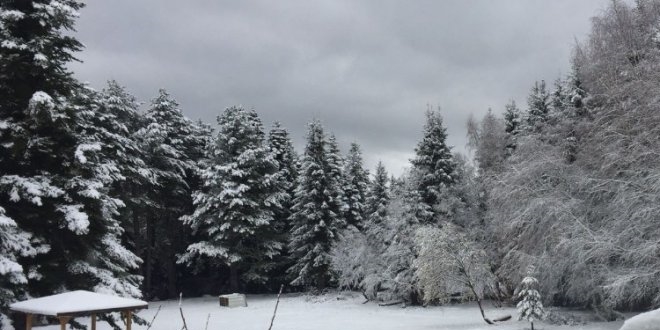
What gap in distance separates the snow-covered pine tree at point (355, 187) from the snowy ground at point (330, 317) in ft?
22.7

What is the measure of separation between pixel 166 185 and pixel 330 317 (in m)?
17.5

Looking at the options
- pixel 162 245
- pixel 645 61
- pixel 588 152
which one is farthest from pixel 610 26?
pixel 162 245

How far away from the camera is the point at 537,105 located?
32.8 meters

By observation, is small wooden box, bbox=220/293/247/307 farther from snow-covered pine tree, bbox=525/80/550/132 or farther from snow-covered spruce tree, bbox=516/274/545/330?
snow-covered pine tree, bbox=525/80/550/132

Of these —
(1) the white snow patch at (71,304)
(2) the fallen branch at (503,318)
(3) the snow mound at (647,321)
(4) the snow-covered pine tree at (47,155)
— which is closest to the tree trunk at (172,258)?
(4) the snow-covered pine tree at (47,155)

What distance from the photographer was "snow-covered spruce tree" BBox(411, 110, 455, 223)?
106 ft

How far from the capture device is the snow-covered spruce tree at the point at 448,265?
84.2 feet

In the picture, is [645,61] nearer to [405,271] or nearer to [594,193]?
[594,193]

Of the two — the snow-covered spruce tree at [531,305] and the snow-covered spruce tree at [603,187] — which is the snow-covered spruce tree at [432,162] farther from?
the snow-covered spruce tree at [531,305]

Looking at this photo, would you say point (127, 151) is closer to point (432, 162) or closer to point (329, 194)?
point (329, 194)

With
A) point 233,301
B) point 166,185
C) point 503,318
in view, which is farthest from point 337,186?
point 503,318

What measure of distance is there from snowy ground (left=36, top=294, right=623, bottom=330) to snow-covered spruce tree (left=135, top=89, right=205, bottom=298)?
17.8 feet

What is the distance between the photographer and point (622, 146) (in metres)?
18.3

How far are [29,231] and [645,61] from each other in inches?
781
